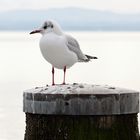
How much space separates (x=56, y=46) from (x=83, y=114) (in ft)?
6.92

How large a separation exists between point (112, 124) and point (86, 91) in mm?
302

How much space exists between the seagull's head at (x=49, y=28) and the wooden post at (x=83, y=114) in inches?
69.2

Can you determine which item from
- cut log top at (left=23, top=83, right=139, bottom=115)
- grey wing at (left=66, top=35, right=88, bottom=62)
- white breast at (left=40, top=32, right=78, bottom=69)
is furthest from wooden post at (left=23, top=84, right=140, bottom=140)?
grey wing at (left=66, top=35, right=88, bottom=62)

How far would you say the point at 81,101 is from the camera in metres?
5.39

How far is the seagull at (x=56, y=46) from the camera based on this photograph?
7281 mm

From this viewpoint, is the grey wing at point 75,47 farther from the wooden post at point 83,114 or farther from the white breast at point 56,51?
the wooden post at point 83,114

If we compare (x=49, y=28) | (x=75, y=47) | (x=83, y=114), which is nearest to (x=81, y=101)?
(x=83, y=114)

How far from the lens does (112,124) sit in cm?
543

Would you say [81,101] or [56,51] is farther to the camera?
[56,51]

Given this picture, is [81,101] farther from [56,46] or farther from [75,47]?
[75,47]

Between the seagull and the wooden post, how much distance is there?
1733 millimetres

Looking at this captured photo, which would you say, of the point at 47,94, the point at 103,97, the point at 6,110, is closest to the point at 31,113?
the point at 47,94

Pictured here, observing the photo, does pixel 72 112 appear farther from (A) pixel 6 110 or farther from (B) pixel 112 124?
(A) pixel 6 110

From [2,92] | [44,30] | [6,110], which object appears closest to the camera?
[44,30]
